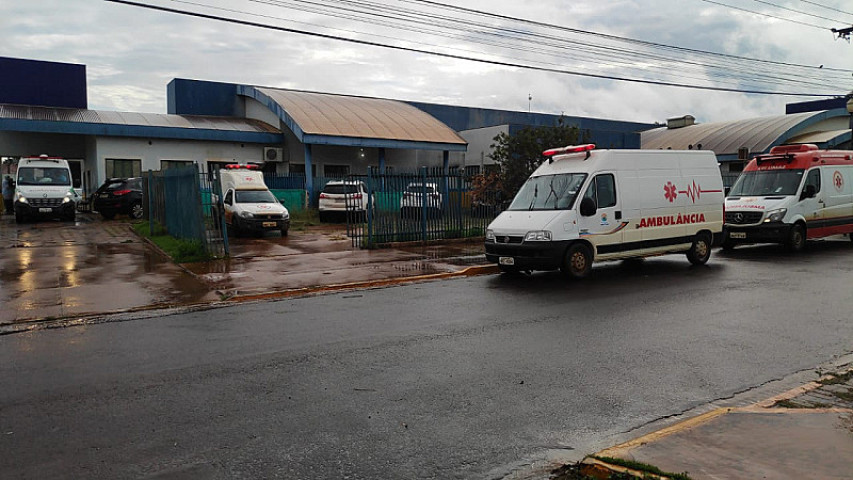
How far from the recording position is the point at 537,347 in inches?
281

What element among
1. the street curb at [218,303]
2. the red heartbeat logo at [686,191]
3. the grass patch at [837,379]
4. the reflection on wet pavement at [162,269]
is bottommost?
the grass patch at [837,379]

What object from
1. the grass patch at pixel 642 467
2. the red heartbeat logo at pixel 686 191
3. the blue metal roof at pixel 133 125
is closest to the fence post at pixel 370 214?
the red heartbeat logo at pixel 686 191

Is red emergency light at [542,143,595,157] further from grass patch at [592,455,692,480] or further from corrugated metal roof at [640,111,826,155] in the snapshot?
corrugated metal roof at [640,111,826,155]

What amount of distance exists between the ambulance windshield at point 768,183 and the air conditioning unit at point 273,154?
21864mm

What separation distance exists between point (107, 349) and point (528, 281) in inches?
277

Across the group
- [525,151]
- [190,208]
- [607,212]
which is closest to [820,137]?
[525,151]

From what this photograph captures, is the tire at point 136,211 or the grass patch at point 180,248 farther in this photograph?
the tire at point 136,211

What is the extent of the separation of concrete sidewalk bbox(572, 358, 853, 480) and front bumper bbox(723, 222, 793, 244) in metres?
11.7

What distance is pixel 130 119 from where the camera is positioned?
30.7 m

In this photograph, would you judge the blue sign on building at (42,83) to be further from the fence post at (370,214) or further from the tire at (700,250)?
the tire at (700,250)

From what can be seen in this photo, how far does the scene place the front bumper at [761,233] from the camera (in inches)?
619

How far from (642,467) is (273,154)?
30703mm

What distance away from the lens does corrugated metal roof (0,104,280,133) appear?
29000 mm

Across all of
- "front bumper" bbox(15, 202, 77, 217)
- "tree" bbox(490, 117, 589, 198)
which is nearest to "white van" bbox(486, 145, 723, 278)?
"tree" bbox(490, 117, 589, 198)
